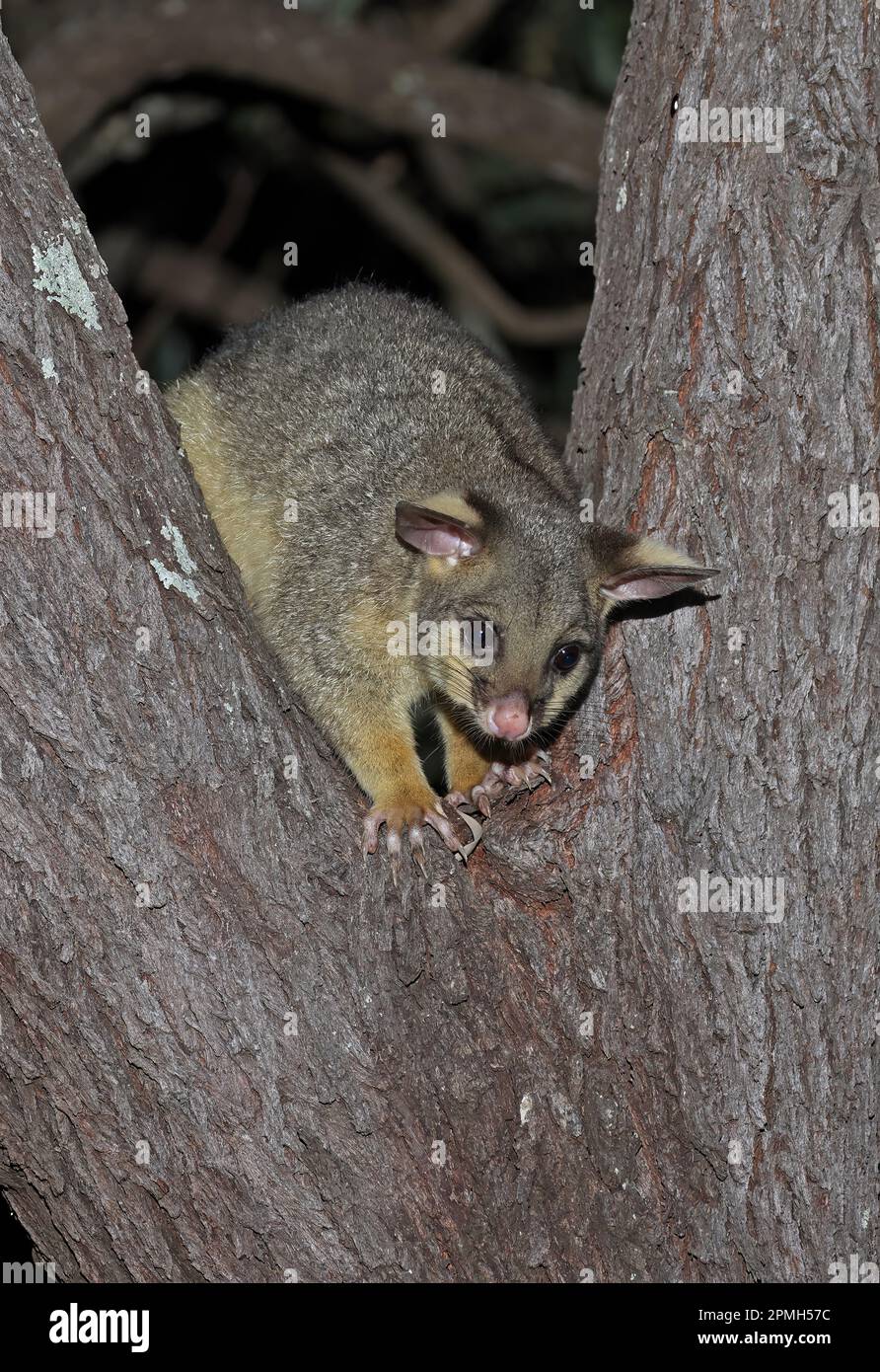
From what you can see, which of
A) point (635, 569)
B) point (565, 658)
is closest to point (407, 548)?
point (565, 658)

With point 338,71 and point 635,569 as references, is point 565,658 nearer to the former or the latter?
point 635,569

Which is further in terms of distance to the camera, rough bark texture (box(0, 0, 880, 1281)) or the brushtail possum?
the brushtail possum

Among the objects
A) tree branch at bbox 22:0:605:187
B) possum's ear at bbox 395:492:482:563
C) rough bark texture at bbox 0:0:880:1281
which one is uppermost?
tree branch at bbox 22:0:605:187

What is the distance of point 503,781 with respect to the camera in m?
4.05

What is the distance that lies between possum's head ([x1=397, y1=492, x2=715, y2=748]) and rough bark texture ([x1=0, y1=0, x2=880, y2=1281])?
0.29 meters

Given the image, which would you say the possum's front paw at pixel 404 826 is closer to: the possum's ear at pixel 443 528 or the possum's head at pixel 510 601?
the possum's head at pixel 510 601

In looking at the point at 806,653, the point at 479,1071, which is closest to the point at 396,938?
the point at 479,1071

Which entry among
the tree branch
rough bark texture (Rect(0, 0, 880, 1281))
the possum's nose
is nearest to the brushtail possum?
the possum's nose

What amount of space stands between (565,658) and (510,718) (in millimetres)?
317

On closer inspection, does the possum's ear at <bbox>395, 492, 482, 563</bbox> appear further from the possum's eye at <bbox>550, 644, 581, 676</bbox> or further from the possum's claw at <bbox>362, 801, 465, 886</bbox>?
the possum's claw at <bbox>362, 801, 465, 886</bbox>

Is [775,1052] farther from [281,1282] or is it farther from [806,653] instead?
[281,1282]

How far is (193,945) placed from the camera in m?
3.04

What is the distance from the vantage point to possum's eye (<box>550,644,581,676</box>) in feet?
12.8

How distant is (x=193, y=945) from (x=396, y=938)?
474 millimetres
